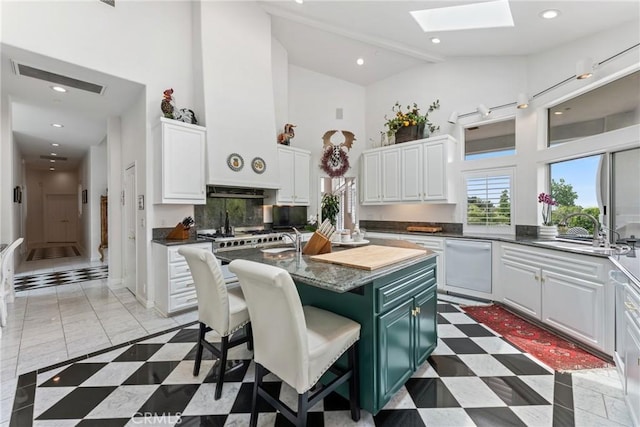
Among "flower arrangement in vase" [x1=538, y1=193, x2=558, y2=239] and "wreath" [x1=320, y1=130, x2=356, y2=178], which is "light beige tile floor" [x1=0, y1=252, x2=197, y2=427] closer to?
"wreath" [x1=320, y1=130, x2=356, y2=178]

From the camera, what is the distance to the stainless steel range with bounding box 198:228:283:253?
3592 mm

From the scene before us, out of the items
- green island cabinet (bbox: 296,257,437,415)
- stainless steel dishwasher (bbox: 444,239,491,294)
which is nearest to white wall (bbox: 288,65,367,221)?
stainless steel dishwasher (bbox: 444,239,491,294)

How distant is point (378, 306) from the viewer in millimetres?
1628

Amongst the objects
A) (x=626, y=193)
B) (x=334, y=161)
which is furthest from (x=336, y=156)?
(x=626, y=193)

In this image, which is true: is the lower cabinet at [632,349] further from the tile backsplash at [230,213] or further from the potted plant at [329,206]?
the tile backsplash at [230,213]

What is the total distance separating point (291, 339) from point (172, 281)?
252cm

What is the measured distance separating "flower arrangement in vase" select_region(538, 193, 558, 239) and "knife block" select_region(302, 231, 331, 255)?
3107 millimetres

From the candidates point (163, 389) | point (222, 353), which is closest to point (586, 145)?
point (222, 353)

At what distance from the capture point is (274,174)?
450 centimetres

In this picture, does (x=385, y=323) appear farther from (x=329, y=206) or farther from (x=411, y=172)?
(x=329, y=206)

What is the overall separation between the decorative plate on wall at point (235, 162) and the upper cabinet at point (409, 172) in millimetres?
2389

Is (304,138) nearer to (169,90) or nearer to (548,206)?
(169,90)

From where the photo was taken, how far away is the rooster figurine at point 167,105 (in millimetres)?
3457

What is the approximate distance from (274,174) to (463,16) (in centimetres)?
335
